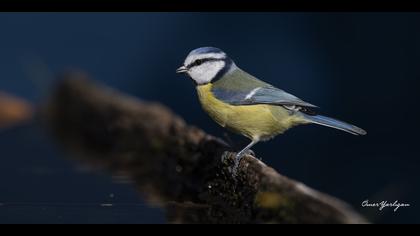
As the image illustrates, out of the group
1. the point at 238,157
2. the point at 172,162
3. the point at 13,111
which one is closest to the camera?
the point at 238,157

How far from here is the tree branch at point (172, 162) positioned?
5.56ft

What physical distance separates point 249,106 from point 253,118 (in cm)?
5

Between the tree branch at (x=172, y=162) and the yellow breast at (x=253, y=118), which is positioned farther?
the yellow breast at (x=253, y=118)

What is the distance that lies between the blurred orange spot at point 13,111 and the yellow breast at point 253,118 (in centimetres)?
188

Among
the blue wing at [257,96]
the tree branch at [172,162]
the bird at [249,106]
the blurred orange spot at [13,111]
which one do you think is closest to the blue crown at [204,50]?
the bird at [249,106]

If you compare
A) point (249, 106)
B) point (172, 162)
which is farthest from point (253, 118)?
point (172, 162)

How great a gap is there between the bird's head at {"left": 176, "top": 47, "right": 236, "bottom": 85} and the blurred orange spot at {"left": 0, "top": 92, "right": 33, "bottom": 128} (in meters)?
1.75

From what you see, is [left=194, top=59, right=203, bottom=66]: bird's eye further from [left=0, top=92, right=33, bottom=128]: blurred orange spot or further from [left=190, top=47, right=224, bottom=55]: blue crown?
[left=0, top=92, right=33, bottom=128]: blurred orange spot

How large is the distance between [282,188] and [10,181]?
4.32 ft

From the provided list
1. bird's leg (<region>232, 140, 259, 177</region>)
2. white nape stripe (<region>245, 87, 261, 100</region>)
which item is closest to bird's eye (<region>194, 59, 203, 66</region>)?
white nape stripe (<region>245, 87, 261, 100</region>)

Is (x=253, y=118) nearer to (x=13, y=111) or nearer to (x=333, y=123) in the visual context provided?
(x=333, y=123)

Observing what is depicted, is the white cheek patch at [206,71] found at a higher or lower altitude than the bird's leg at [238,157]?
higher

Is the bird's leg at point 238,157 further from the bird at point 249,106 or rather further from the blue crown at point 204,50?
the blue crown at point 204,50

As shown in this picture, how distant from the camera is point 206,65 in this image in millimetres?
2428
